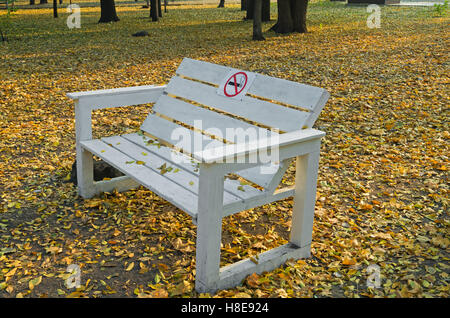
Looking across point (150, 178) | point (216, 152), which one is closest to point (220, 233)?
point (216, 152)

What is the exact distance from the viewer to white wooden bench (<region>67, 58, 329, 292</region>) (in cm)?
281

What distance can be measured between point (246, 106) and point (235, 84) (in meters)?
0.24

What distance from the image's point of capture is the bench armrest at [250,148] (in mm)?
2633

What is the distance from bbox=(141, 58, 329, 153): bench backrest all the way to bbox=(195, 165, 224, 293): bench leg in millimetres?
798

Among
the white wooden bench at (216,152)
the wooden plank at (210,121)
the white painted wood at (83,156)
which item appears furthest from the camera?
the white painted wood at (83,156)

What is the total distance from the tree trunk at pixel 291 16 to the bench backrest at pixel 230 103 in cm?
1066

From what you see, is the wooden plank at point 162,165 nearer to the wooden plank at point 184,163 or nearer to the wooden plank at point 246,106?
the wooden plank at point 184,163

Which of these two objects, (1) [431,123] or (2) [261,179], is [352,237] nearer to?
(2) [261,179]

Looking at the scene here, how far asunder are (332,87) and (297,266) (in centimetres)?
533

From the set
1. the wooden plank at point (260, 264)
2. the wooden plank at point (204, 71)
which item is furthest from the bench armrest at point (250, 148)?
the wooden plank at point (204, 71)

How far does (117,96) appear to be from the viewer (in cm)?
415

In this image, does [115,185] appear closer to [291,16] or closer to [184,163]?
[184,163]
